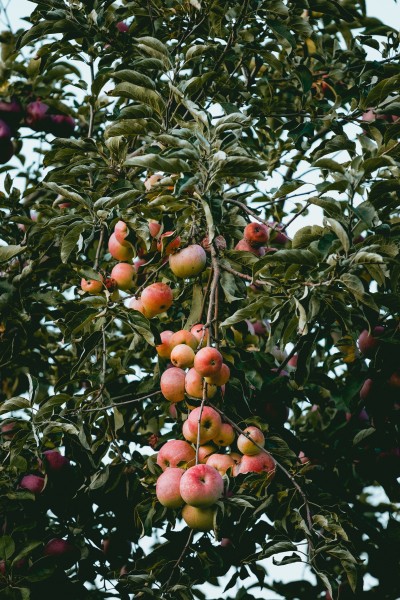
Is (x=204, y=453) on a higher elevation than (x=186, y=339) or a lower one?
lower

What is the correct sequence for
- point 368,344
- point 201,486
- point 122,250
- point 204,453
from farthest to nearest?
point 368,344
point 122,250
point 204,453
point 201,486

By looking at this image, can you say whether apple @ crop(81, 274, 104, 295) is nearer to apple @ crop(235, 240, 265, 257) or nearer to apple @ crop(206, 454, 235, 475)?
apple @ crop(235, 240, 265, 257)

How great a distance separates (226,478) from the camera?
6.27ft

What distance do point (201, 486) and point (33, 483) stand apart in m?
0.86

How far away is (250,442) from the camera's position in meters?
2.00

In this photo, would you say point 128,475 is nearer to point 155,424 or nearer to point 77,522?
point 77,522

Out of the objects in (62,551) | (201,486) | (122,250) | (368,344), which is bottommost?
(62,551)

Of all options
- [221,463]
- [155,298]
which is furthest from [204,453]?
[155,298]

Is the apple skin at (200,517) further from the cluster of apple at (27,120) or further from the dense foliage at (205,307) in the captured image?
the cluster of apple at (27,120)

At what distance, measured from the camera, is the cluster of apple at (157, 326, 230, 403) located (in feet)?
6.11

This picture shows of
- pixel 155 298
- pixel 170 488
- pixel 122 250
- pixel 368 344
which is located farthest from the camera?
pixel 368 344

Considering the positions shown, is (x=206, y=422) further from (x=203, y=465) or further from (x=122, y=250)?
(x=122, y=250)

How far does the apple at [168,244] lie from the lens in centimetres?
211

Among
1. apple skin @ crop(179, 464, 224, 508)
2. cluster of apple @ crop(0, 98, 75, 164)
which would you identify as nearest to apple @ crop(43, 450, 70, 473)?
apple skin @ crop(179, 464, 224, 508)
